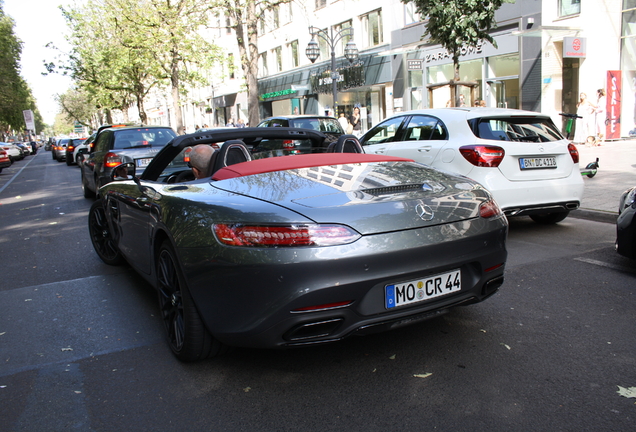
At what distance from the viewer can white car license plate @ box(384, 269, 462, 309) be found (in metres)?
2.75

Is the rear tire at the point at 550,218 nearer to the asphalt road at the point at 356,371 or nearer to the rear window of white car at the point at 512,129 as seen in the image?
the rear window of white car at the point at 512,129

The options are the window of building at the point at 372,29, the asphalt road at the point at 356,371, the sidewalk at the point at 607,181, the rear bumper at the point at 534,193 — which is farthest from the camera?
the window of building at the point at 372,29

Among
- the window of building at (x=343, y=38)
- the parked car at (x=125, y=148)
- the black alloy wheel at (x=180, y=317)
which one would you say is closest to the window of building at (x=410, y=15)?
the window of building at (x=343, y=38)

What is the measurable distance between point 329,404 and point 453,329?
124 centimetres

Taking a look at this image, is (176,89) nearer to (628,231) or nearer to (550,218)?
(550,218)

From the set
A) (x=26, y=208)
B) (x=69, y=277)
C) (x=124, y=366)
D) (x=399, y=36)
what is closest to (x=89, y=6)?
(x=399, y=36)

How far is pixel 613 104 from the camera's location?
18594mm

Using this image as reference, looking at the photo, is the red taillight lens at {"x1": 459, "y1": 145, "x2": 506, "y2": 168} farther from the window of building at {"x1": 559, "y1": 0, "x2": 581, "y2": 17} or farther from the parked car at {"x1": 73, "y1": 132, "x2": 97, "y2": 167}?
the window of building at {"x1": 559, "y1": 0, "x2": 581, "y2": 17}

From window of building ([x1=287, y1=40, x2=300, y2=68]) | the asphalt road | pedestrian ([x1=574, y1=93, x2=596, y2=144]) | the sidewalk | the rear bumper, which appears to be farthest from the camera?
window of building ([x1=287, y1=40, x2=300, y2=68])

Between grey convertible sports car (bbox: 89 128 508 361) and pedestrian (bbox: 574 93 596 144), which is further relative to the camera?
pedestrian (bbox: 574 93 596 144)

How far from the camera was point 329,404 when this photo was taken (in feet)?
8.90

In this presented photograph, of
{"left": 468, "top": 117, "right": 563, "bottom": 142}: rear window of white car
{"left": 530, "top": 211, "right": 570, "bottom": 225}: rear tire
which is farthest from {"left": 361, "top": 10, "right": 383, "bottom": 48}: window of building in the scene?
{"left": 468, "top": 117, "right": 563, "bottom": 142}: rear window of white car

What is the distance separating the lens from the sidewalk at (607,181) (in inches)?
289

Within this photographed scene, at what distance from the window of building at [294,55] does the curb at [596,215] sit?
30470 mm
